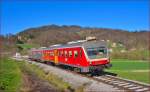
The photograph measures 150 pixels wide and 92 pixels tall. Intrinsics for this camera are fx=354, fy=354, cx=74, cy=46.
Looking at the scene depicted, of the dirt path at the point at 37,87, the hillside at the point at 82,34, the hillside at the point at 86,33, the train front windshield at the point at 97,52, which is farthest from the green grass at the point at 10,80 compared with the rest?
the hillside at the point at 86,33

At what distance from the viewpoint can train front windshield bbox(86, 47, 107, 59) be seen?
92.2 feet

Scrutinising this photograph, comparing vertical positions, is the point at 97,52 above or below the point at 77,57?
above

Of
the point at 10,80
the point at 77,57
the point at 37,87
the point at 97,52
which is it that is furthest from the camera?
the point at 77,57

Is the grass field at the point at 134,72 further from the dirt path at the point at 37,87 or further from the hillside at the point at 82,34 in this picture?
the hillside at the point at 82,34

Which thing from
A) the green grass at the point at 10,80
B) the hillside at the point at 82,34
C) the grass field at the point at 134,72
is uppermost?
the hillside at the point at 82,34

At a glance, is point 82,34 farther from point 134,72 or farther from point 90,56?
point 90,56

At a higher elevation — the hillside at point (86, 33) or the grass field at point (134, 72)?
the hillside at point (86, 33)

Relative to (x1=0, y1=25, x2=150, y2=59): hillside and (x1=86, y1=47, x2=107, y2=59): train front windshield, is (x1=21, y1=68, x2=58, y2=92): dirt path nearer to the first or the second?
(x1=86, y1=47, x2=107, y2=59): train front windshield

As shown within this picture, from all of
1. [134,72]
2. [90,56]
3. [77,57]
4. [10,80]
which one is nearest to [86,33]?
[134,72]

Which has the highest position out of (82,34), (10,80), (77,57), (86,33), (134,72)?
(86,33)

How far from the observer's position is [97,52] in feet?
93.3

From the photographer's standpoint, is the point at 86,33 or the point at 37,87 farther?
the point at 86,33

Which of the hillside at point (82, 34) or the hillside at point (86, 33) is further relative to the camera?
the hillside at point (86, 33)

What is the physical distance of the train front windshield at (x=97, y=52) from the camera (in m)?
28.1
